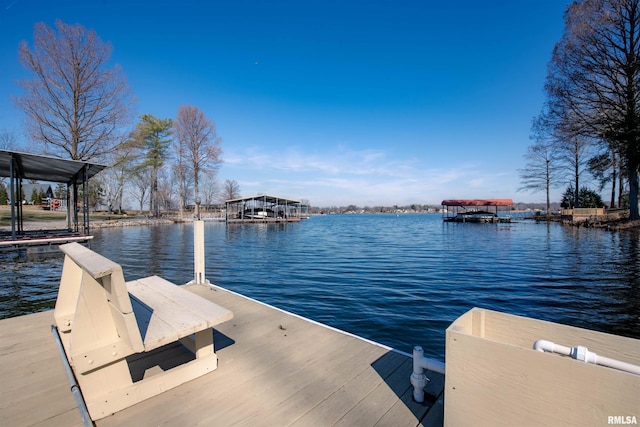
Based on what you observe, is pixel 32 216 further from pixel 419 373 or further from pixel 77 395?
pixel 419 373

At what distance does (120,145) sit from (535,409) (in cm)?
2230

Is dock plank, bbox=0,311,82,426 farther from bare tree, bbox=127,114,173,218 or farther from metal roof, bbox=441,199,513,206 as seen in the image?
metal roof, bbox=441,199,513,206

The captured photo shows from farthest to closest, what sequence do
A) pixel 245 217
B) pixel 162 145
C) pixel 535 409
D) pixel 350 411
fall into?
pixel 245 217 < pixel 162 145 < pixel 350 411 < pixel 535 409

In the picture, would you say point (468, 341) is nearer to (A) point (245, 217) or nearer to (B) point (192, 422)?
(B) point (192, 422)

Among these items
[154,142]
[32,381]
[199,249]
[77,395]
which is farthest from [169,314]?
[154,142]

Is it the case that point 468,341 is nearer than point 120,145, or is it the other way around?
point 468,341

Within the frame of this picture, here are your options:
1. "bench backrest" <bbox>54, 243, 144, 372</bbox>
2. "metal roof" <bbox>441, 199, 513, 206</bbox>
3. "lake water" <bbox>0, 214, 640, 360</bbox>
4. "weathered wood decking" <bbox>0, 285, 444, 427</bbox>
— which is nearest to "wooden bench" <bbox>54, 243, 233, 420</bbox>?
"bench backrest" <bbox>54, 243, 144, 372</bbox>

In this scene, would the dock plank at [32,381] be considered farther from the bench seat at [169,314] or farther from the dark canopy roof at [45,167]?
the dark canopy roof at [45,167]

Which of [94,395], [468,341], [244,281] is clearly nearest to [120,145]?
[244,281]

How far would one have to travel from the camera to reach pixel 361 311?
5879 mm

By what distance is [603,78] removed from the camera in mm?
19234

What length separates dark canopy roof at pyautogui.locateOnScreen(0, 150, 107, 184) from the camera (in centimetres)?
746

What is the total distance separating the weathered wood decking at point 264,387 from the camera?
1926 mm

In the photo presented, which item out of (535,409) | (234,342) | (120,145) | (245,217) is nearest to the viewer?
(535,409)
